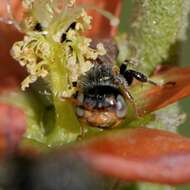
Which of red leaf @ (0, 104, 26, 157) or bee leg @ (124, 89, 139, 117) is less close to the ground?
bee leg @ (124, 89, 139, 117)

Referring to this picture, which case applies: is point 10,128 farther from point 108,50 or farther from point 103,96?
point 108,50

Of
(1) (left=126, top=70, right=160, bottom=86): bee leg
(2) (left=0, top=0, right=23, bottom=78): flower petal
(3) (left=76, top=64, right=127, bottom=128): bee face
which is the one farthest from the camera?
(2) (left=0, top=0, right=23, bottom=78): flower petal

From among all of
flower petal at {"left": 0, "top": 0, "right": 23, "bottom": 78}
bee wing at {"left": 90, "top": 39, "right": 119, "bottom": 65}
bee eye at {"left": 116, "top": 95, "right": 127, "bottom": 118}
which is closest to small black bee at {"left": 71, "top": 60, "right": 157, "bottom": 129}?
bee eye at {"left": 116, "top": 95, "right": 127, "bottom": 118}

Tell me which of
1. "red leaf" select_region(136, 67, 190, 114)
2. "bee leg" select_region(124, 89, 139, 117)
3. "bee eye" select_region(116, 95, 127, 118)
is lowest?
"bee eye" select_region(116, 95, 127, 118)

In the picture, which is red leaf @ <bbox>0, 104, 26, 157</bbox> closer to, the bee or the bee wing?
the bee

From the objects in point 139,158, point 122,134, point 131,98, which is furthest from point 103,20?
point 139,158

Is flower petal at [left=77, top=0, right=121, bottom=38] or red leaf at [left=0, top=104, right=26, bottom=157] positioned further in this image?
flower petal at [left=77, top=0, right=121, bottom=38]

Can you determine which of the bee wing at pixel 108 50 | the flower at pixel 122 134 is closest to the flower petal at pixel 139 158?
the flower at pixel 122 134

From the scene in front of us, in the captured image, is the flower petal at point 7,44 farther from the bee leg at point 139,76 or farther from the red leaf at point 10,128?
the red leaf at point 10,128
